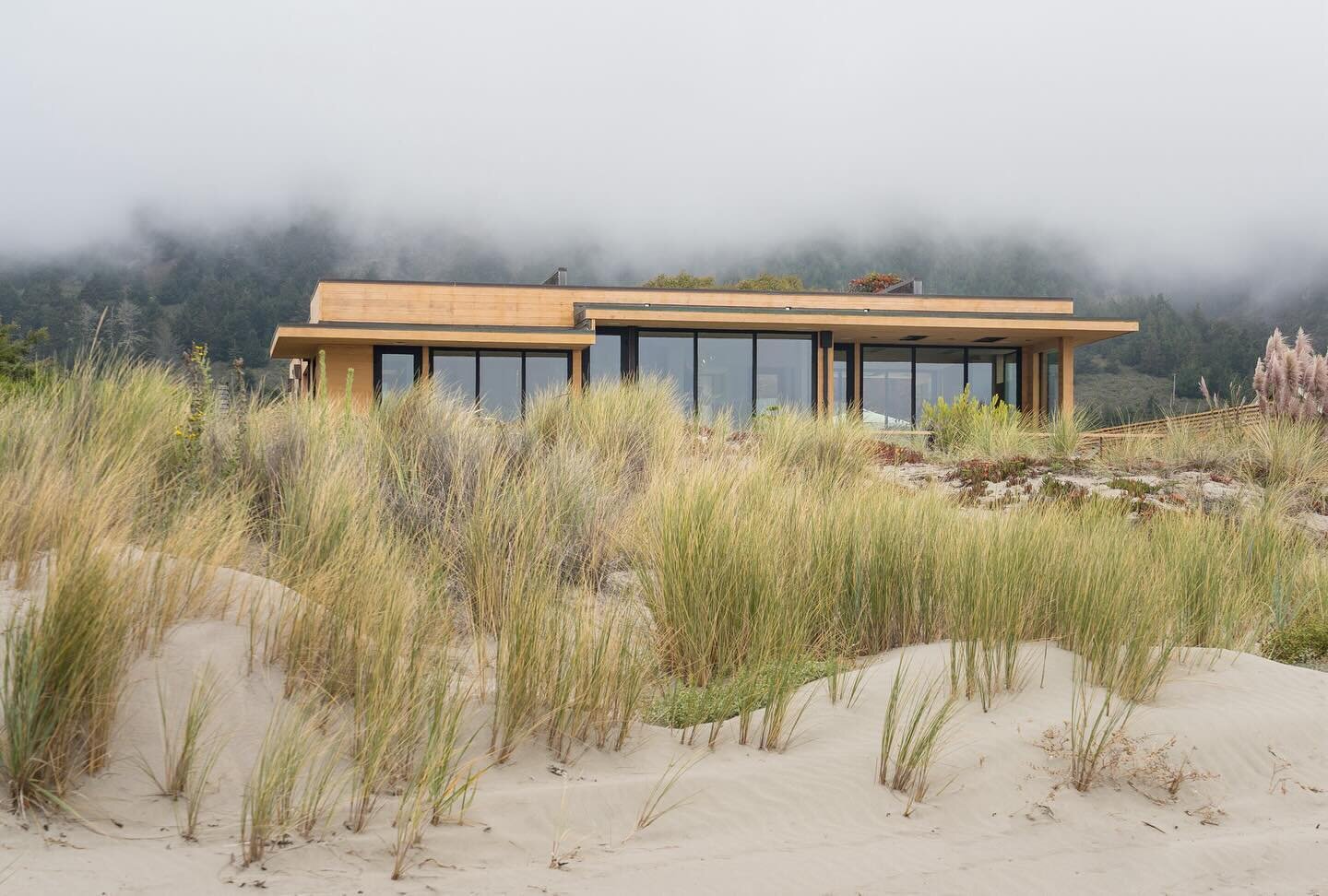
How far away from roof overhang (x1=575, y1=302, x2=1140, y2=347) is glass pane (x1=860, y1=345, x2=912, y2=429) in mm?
1197

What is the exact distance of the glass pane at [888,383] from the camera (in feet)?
88.7

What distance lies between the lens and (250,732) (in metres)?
3.87

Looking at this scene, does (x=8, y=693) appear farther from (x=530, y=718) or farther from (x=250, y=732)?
(x=530, y=718)

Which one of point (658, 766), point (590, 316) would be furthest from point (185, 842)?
point (590, 316)

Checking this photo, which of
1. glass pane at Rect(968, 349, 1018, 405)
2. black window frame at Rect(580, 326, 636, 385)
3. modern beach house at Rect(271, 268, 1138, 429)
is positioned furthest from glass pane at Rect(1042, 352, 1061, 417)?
black window frame at Rect(580, 326, 636, 385)

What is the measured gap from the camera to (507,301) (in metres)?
24.1

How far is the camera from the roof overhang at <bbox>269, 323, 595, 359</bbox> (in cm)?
2095

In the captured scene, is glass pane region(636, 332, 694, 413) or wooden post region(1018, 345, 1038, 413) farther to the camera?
wooden post region(1018, 345, 1038, 413)

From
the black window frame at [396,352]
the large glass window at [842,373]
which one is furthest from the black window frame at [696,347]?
the black window frame at [396,352]

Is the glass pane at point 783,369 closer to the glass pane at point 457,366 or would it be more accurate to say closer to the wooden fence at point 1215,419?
the glass pane at point 457,366

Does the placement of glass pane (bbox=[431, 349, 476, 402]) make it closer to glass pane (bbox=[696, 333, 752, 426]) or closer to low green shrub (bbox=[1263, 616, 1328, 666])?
glass pane (bbox=[696, 333, 752, 426])

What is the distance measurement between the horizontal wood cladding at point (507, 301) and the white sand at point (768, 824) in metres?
19.2

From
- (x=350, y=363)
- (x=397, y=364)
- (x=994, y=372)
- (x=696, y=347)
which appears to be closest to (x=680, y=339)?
(x=696, y=347)

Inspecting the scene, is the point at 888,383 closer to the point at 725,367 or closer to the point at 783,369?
the point at 783,369
